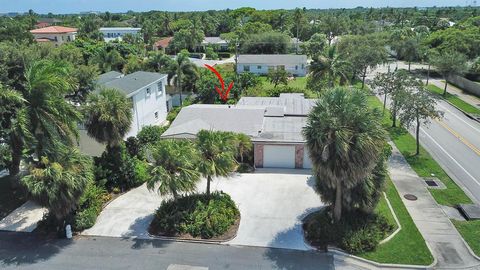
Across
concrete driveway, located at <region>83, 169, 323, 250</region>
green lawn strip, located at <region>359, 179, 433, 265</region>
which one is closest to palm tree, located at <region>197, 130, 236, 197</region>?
concrete driveway, located at <region>83, 169, 323, 250</region>

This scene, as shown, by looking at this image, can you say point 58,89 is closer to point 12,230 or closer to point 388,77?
Answer: point 12,230

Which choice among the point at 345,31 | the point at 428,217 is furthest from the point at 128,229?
the point at 345,31

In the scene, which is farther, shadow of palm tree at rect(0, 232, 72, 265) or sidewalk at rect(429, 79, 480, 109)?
sidewalk at rect(429, 79, 480, 109)

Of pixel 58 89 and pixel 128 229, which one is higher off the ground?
pixel 58 89

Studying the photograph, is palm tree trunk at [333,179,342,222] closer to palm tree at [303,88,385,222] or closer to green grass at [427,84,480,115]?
palm tree at [303,88,385,222]

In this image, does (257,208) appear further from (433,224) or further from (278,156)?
(433,224)

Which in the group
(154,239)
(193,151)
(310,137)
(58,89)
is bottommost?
(154,239)
